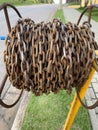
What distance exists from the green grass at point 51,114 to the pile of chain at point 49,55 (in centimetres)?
135

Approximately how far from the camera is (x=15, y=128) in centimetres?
352

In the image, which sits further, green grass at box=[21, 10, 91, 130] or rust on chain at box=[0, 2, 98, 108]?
green grass at box=[21, 10, 91, 130]

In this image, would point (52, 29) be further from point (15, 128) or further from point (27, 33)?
point (15, 128)

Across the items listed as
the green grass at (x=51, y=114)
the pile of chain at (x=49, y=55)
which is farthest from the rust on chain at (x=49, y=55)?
the green grass at (x=51, y=114)

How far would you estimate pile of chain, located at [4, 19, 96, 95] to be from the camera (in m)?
2.19

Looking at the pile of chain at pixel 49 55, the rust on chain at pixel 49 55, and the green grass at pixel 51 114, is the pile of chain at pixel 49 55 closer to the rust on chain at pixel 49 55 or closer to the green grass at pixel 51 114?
the rust on chain at pixel 49 55

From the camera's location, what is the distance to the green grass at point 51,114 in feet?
11.8

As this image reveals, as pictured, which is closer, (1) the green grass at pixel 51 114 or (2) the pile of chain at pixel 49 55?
(2) the pile of chain at pixel 49 55

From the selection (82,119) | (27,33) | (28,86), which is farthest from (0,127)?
(27,33)

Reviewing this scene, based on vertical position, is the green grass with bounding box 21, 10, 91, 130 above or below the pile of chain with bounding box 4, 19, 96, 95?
below

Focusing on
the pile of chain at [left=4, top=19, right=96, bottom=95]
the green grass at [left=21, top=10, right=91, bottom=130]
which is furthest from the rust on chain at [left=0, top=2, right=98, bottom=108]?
the green grass at [left=21, top=10, right=91, bottom=130]

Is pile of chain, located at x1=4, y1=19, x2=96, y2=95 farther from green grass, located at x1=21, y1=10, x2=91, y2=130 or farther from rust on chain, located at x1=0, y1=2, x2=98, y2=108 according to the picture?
green grass, located at x1=21, y1=10, x2=91, y2=130

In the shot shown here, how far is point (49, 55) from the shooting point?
2182 mm

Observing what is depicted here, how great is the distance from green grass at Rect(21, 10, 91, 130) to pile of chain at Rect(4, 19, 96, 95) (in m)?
1.35
